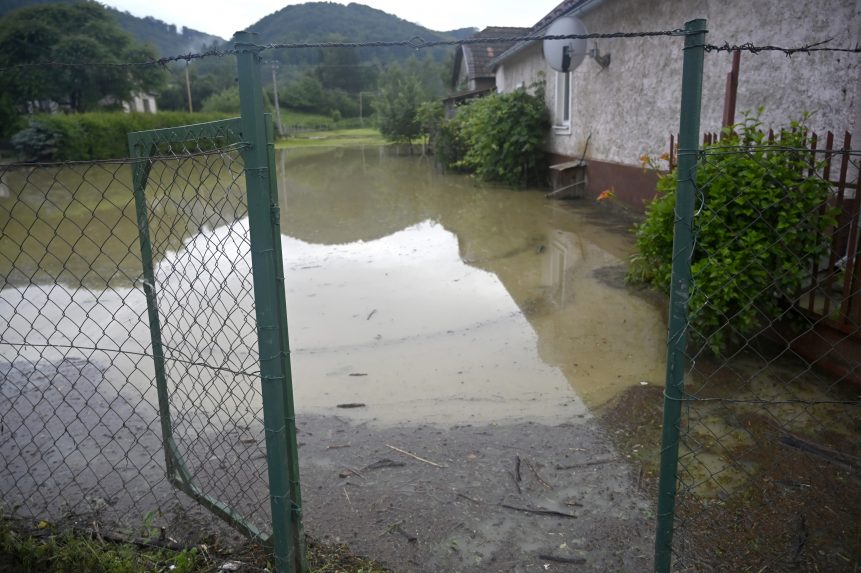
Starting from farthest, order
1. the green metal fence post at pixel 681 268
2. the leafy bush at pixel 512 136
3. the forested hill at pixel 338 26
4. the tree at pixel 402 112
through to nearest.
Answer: the forested hill at pixel 338 26 < the tree at pixel 402 112 < the leafy bush at pixel 512 136 < the green metal fence post at pixel 681 268

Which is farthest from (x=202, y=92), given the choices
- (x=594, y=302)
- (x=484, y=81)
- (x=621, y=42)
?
(x=594, y=302)

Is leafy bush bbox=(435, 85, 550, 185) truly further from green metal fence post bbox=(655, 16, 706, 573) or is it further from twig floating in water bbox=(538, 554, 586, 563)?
green metal fence post bbox=(655, 16, 706, 573)

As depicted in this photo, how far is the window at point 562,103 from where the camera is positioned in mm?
13108

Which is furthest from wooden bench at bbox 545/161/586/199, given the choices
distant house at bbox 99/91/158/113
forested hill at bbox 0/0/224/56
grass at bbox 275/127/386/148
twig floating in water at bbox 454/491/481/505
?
forested hill at bbox 0/0/224/56

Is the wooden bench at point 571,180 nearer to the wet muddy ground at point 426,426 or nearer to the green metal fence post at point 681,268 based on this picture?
the wet muddy ground at point 426,426

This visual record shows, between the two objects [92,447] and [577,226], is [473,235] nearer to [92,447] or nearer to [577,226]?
[577,226]

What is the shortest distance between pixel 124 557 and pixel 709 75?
7.91m

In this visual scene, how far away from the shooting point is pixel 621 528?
269 cm

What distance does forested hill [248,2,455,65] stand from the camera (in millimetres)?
94562

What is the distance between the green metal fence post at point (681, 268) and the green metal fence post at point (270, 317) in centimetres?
117

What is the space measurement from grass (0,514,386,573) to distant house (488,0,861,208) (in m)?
4.33

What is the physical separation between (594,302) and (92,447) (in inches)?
166

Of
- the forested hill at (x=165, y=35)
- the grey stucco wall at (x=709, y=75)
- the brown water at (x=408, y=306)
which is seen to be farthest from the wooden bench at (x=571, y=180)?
the forested hill at (x=165, y=35)

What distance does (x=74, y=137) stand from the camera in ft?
80.7
